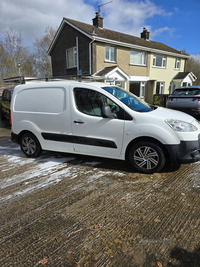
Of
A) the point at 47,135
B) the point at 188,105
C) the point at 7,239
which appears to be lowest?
the point at 7,239

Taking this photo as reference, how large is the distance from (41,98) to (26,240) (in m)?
3.12

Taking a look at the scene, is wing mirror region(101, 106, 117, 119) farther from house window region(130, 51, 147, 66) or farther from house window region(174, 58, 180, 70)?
house window region(174, 58, 180, 70)

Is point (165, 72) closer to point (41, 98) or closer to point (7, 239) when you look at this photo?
point (41, 98)

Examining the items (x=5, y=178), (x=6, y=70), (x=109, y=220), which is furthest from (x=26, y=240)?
(x=6, y=70)

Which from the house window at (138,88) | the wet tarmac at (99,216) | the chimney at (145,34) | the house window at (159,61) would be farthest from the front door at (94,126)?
the chimney at (145,34)

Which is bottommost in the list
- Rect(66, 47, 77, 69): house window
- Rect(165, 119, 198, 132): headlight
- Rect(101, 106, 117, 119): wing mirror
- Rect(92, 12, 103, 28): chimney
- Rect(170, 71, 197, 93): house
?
Rect(165, 119, 198, 132): headlight

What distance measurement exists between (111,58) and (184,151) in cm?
1562

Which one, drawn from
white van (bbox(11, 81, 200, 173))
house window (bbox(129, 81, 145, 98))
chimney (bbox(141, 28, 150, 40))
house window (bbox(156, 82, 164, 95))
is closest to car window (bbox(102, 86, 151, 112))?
white van (bbox(11, 81, 200, 173))

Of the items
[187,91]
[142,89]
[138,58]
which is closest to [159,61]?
[138,58]

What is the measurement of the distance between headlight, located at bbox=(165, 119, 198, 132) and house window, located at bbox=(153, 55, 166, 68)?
1977 centimetres

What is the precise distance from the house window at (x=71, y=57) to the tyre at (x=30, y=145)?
1457 centimetres

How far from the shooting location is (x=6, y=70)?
94.5 feet

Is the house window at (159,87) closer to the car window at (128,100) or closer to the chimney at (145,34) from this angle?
the chimney at (145,34)

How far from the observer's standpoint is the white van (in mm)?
3549
